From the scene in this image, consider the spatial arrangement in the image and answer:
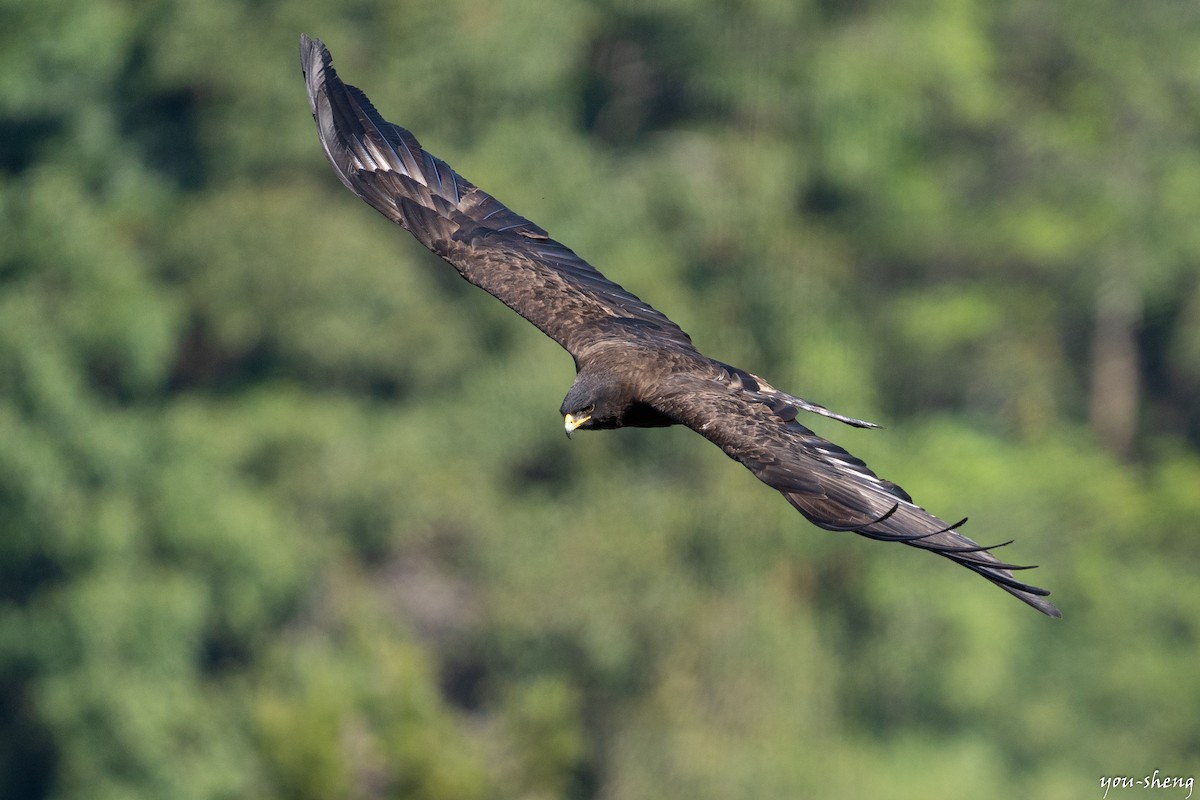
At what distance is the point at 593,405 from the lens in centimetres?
1195

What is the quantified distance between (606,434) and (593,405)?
71.7 feet

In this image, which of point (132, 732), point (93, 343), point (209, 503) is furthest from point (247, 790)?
point (93, 343)

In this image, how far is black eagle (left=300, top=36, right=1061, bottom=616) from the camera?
1052 centimetres

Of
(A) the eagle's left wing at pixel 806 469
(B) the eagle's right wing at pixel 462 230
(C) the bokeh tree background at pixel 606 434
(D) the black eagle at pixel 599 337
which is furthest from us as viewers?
(C) the bokeh tree background at pixel 606 434

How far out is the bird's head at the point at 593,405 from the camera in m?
11.9

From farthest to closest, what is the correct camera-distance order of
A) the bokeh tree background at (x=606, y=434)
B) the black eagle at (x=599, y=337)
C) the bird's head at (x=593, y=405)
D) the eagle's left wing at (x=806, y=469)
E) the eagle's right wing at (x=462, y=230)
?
the bokeh tree background at (x=606, y=434), the eagle's right wing at (x=462, y=230), the bird's head at (x=593, y=405), the black eagle at (x=599, y=337), the eagle's left wing at (x=806, y=469)

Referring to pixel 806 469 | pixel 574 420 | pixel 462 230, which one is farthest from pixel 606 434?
pixel 806 469

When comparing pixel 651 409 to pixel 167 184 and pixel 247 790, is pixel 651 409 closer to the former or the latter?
pixel 247 790

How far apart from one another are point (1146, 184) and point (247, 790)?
79.3 ft

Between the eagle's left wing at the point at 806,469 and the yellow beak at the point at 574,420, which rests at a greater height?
the yellow beak at the point at 574,420

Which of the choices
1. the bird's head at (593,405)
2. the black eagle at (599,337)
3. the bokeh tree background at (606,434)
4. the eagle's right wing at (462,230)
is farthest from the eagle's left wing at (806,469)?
the bokeh tree background at (606,434)

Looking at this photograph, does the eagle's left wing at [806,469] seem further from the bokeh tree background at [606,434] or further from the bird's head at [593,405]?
the bokeh tree background at [606,434]

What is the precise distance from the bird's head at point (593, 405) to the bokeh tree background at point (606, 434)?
18643 mm

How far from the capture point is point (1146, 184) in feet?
154
